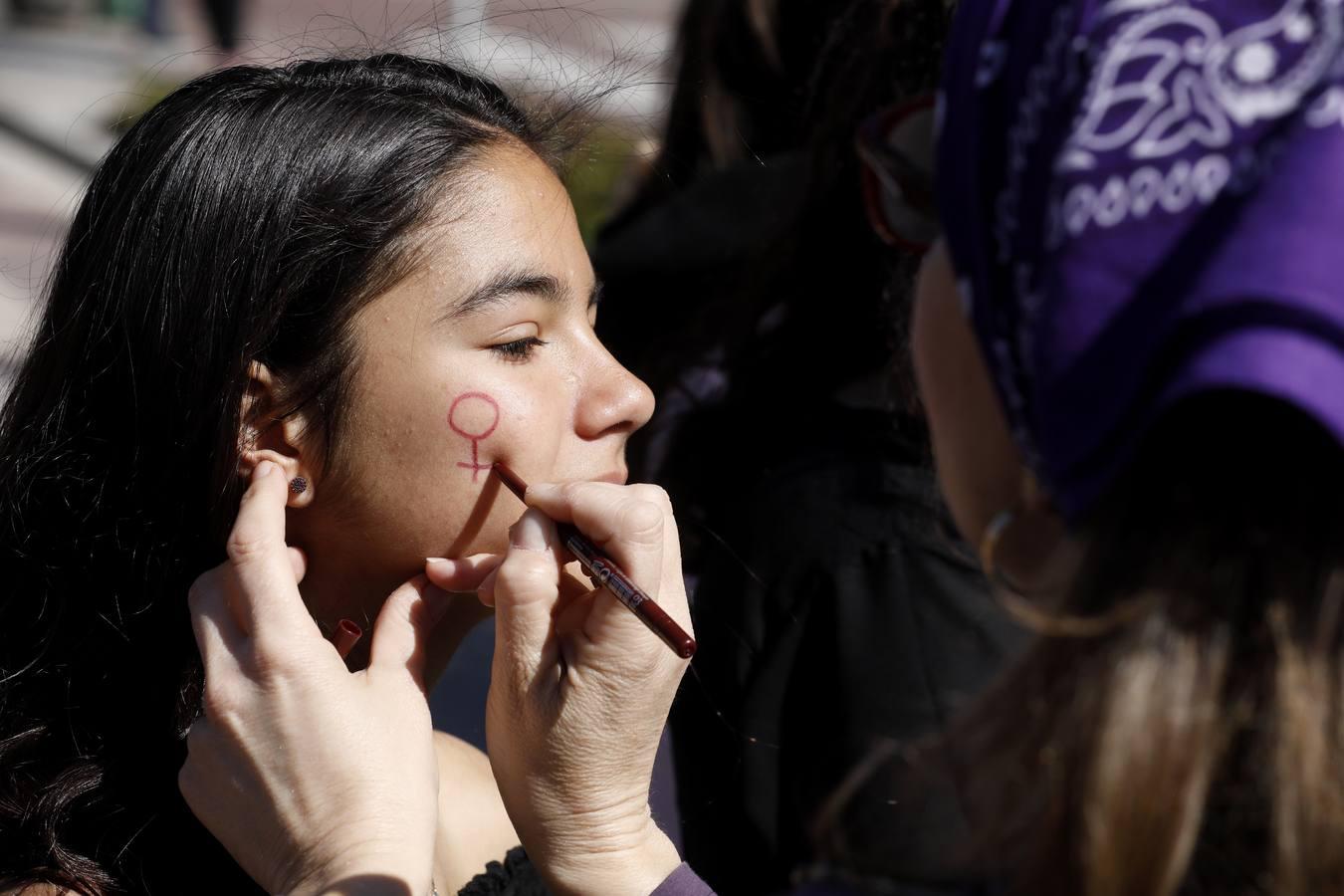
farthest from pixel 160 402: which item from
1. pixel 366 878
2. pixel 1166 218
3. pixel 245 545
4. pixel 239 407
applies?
pixel 1166 218

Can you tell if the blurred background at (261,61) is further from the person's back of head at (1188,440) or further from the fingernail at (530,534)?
the person's back of head at (1188,440)

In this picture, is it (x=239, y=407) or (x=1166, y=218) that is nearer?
(x=1166, y=218)

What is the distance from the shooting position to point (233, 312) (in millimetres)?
1486

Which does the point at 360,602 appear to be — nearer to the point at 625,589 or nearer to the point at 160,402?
the point at 160,402

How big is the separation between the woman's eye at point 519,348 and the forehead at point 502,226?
0.27ft

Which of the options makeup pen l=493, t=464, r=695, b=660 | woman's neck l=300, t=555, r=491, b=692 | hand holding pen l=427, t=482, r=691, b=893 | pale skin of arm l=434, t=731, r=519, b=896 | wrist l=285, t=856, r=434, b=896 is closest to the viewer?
wrist l=285, t=856, r=434, b=896

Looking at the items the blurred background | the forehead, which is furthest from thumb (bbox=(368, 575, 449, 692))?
the blurred background

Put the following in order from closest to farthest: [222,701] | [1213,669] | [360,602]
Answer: [1213,669], [222,701], [360,602]

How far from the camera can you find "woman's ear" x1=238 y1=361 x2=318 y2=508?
1516 millimetres

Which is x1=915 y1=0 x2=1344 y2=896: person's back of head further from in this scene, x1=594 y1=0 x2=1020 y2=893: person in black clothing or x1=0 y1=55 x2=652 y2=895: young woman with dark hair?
x1=0 y1=55 x2=652 y2=895: young woman with dark hair

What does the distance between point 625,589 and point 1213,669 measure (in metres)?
0.71

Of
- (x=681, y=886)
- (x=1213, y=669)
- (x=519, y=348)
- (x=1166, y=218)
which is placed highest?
(x=1166, y=218)

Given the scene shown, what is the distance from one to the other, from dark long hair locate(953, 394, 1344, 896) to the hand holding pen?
26.9 inches

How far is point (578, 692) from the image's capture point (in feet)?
4.43
